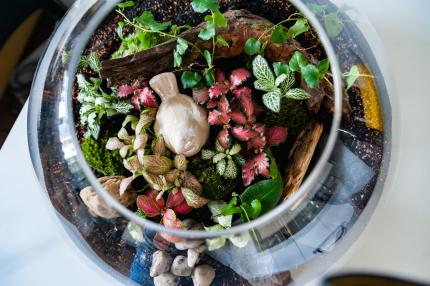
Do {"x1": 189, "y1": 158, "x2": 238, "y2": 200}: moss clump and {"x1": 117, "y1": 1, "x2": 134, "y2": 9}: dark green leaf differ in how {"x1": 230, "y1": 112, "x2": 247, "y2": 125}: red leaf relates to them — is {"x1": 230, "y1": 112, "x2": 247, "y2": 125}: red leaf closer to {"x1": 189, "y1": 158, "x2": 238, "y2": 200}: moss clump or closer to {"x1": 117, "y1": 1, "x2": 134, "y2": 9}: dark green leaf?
{"x1": 189, "y1": 158, "x2": 238, "y2": 200}: moss clump

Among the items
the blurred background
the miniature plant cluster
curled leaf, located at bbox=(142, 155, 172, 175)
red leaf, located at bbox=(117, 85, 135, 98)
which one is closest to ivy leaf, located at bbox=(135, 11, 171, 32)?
the miniature plant cluster

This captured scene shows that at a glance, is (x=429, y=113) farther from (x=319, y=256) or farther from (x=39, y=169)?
(x=39, y=169)

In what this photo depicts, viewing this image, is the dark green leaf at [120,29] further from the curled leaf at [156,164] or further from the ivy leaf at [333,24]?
the ivy leaf at [333,24]

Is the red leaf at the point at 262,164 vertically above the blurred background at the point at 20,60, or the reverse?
the red leaf at the point at 262,164

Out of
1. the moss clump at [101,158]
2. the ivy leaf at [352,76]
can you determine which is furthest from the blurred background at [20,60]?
the ivy leaf at [352,76]

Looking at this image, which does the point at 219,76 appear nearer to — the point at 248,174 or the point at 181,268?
the point at 248,174
